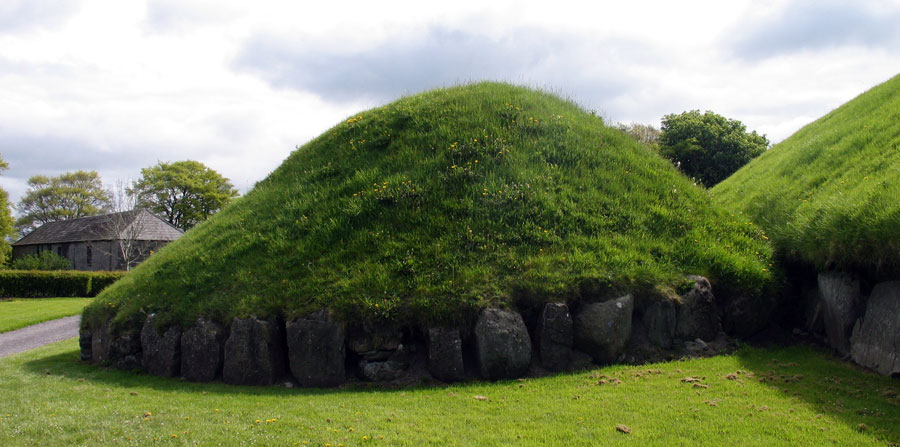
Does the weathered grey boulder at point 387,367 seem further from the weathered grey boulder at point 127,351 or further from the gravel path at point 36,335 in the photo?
the gravel path at point 36,335

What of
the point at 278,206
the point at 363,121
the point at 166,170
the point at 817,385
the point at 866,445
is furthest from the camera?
the point at 166,170

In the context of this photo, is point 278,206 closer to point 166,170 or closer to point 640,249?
point 640,249

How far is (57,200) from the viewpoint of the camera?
2977 inches

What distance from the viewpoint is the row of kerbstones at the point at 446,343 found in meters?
9.45

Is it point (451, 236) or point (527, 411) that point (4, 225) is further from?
point (527, 411)

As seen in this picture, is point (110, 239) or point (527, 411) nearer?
point (527, 411)

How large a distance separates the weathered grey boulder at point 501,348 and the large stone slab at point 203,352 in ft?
15.9

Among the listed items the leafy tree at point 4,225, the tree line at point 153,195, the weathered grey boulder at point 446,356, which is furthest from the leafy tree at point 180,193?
the weathered grey boulder at point 446,356

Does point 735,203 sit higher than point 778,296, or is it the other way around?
Answer: point 735,203

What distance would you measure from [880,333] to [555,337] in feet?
15.5

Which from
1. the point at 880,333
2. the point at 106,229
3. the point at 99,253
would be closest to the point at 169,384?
the point at 880,333

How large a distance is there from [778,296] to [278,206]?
11.3 metres

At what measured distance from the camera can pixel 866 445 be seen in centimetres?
591

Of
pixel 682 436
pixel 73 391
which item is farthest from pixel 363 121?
pixel 682 436
